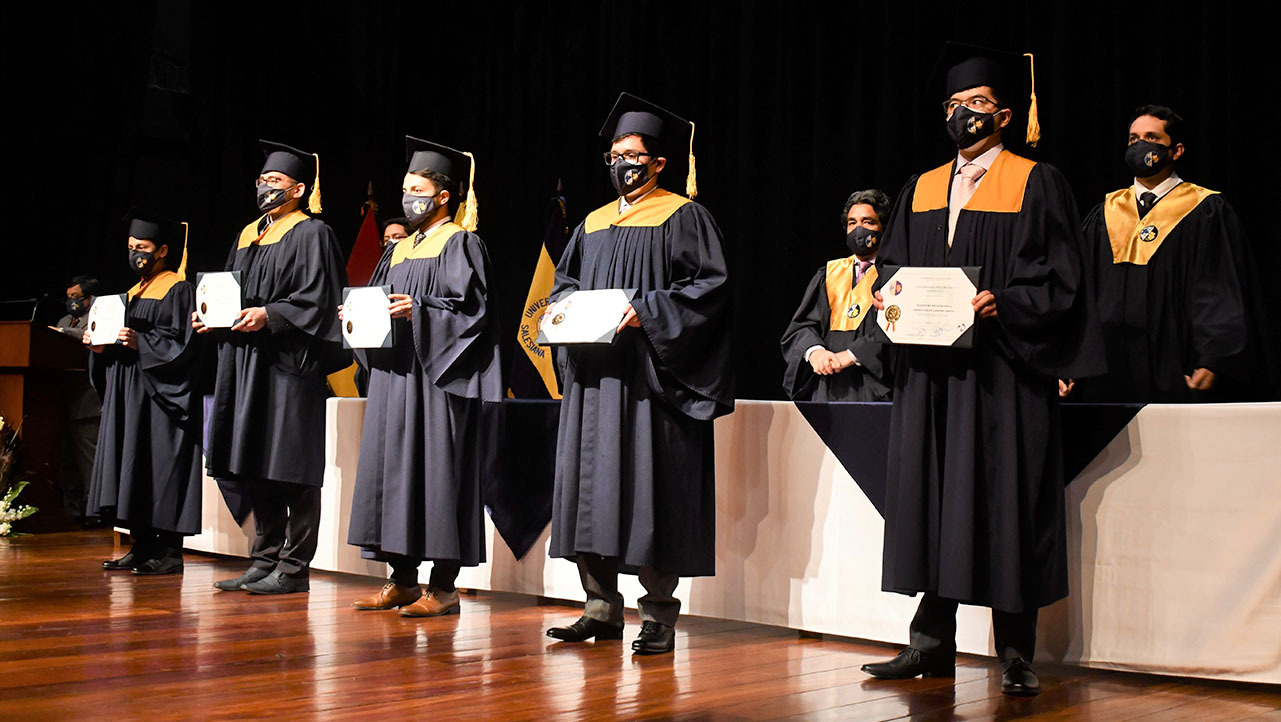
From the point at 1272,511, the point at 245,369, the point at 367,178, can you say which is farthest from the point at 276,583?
the point at 367,178

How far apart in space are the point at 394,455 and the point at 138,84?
677cm

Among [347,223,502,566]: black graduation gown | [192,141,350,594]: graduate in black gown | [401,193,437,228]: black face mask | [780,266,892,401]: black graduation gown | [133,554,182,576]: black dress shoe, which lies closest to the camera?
[347,223,502,566]: black graduation gown

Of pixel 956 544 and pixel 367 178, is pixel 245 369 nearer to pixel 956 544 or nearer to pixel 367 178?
pixel 956 544

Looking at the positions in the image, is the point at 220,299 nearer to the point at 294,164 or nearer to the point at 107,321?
the point at 294,164

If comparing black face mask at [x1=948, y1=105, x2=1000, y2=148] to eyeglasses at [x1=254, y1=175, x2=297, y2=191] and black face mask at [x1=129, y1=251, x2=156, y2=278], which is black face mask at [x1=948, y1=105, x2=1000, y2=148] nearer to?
eyeglasses at [x1=254, y1=175, x2=297, y2=191]

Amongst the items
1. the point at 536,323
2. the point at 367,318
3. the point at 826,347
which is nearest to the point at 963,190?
the point at 826,347

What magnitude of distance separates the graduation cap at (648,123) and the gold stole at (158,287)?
2.81m

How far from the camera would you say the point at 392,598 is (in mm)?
4434

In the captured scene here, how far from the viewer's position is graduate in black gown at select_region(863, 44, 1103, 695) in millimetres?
3062

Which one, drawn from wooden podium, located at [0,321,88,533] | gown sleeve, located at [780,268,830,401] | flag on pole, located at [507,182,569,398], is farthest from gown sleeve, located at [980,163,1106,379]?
wooden podium, located at [0,321,88,533]

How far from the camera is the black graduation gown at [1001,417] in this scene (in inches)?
120

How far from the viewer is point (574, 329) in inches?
145

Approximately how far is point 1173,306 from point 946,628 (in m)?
1.58

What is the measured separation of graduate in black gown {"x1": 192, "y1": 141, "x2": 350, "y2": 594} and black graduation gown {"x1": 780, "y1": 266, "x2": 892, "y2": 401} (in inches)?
79.1
